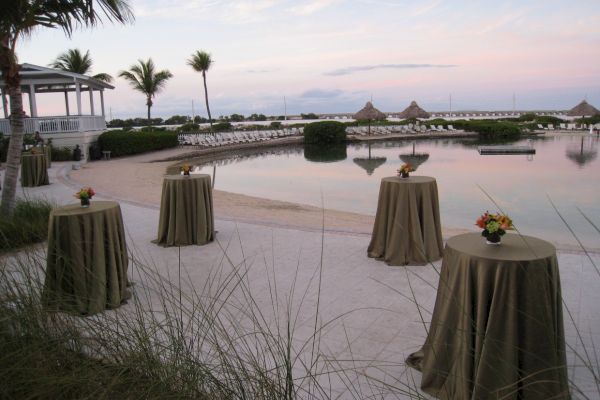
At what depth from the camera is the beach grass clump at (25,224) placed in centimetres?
539

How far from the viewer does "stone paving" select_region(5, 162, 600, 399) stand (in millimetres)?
2871

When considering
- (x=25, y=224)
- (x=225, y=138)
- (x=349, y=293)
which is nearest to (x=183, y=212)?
(x=25, y=224)

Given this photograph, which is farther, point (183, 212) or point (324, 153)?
point (324, 153)

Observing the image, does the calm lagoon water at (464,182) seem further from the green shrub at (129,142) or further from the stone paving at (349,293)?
the green shrub at (129,142)

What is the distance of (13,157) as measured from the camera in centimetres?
688

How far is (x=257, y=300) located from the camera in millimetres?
4172

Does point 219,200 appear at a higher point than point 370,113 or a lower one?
lower

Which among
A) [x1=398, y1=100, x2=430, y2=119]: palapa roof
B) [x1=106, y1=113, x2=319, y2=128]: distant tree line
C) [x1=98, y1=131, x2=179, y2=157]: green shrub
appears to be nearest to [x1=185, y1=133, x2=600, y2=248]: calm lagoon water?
[x1=98, y1=131, x2=179, y2=157]: green shrub

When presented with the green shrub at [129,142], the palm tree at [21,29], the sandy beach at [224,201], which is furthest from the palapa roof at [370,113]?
the palm tree at [21,29]

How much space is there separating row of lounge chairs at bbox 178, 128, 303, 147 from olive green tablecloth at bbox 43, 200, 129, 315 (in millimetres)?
20684

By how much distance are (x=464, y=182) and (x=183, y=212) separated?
9.29m

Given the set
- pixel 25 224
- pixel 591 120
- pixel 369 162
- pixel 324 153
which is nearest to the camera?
pixel 25 224

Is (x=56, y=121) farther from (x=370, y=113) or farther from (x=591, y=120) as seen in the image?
(x=591, y=120)

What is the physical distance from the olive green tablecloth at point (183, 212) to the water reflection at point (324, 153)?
13.9 metres
